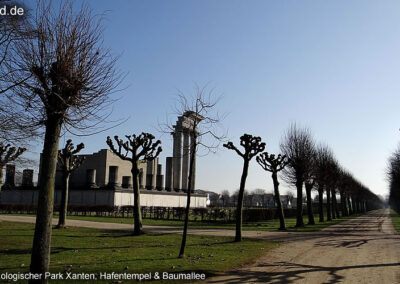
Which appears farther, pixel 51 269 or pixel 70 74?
pixel 51 269

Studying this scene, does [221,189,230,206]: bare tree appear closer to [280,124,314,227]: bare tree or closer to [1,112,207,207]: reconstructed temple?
[1,112,207,207]: reconstructed temple

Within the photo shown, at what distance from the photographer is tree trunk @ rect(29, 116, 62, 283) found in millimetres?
6677

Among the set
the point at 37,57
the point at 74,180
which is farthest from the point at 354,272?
the point at 74,180

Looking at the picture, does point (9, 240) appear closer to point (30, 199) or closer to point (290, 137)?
point (290, 137)

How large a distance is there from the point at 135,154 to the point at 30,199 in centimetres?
4357

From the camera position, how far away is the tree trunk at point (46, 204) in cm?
668

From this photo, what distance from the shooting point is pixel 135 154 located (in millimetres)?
20438

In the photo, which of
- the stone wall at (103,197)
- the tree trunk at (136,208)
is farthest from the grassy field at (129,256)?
the stone wall at (103,197)

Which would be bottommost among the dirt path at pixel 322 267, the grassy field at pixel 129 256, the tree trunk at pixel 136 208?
the dirt path at pixel 322 267

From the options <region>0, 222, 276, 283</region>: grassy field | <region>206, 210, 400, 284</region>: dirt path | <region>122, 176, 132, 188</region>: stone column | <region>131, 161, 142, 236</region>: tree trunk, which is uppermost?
<region>122, 176, 132, 188</region>: stone column

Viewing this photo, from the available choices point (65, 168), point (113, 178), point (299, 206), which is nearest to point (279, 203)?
point (299, 206)

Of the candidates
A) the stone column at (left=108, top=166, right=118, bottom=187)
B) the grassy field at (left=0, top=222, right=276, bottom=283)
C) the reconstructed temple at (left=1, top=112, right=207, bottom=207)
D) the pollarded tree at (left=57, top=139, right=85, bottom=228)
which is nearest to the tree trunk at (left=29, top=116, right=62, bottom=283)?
the grassy field at (left=0, top=222, right=276, bottom=283)

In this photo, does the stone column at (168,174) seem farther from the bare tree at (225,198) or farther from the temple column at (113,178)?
the bare tree at (225,198)

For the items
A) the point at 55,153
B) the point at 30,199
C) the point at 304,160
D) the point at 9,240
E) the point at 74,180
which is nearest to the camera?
the point at 55,153
